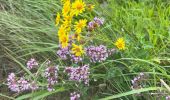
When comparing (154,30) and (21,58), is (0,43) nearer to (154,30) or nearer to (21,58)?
(21,58)

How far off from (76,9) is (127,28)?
0.44 meters

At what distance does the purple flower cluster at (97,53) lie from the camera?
177 centimetres

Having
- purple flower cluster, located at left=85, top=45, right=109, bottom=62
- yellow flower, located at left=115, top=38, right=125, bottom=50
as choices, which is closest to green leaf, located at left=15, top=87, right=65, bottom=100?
purple flower cluster, located at left=85, top=45, right=109, bottom=62

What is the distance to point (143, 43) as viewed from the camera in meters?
1.84

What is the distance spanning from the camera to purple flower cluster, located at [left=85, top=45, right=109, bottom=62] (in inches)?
69.5

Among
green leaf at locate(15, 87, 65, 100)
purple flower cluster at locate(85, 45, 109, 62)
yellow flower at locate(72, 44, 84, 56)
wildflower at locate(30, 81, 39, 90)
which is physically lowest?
green leaf at locate(15, 87, 65, 100)

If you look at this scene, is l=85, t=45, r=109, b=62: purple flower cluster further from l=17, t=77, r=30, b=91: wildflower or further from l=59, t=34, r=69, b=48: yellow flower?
l=17, t=77, r=30, b=91: wildflower

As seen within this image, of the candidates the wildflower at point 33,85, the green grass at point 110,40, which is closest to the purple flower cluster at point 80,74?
the green grass at point 110,40

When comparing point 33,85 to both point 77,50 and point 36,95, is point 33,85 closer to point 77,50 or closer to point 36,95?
point 36,95

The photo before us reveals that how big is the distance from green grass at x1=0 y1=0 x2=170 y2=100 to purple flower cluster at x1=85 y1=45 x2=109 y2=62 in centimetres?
3

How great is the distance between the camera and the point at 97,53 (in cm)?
177

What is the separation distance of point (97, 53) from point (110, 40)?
0.65 ft

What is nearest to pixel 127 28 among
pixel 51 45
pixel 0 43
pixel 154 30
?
pixel 154 30

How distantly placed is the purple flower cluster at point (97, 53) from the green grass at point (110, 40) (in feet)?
0.11
